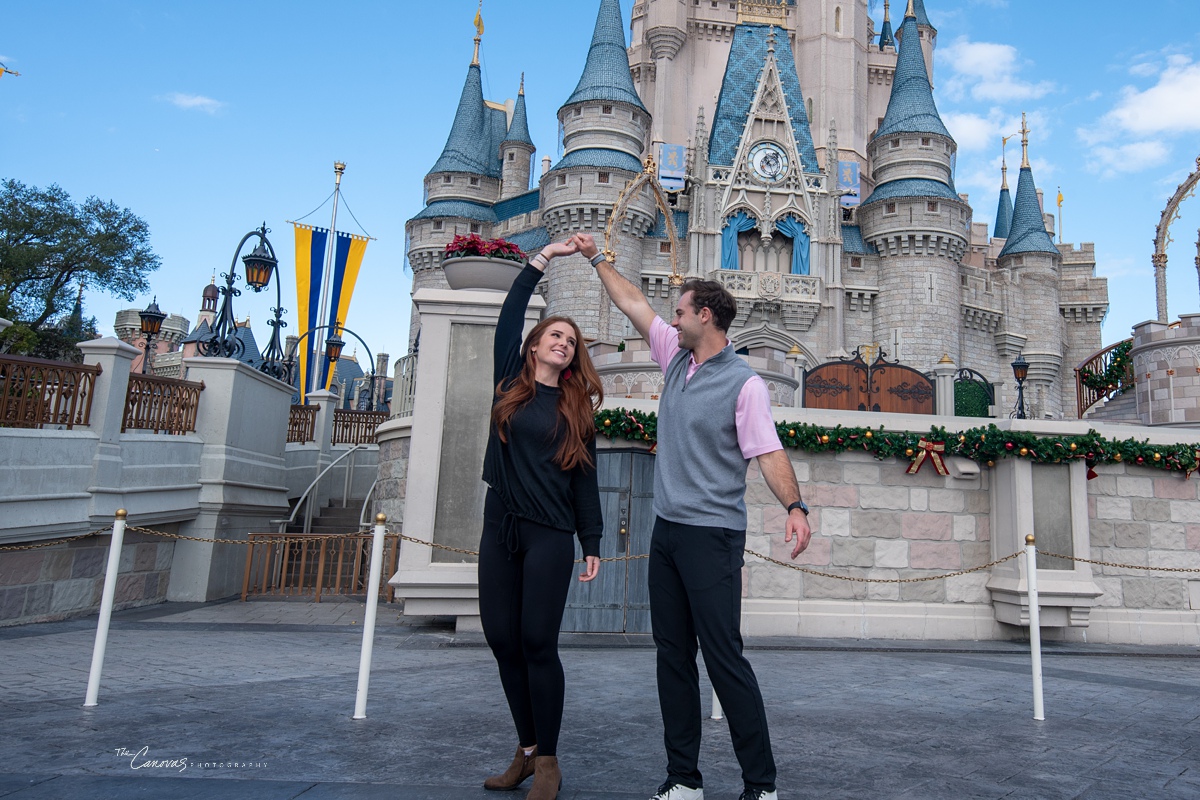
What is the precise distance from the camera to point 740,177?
3378 centimetres

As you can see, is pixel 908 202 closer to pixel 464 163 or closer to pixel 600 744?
pixel 464 163

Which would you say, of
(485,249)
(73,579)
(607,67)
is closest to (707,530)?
(485,249)

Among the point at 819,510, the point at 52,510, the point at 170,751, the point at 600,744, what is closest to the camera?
the point at 170,751

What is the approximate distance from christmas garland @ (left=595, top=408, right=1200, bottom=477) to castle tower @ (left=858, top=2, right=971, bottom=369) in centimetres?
2565

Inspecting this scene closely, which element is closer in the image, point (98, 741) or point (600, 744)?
point (98, 741)

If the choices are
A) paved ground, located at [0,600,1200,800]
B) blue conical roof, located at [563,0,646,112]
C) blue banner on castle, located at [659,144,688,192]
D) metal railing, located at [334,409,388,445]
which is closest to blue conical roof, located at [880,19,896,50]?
blue banner on castle, located at [659,144,688,192]

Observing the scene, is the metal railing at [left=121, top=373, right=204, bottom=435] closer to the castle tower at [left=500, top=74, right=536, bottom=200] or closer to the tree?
the tree

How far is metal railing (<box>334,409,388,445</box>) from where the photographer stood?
16.4 metres

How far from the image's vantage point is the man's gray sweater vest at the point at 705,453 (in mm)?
2674

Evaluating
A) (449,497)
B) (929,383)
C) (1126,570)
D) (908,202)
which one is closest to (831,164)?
(908,202)

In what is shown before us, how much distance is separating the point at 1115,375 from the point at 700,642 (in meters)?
18.4

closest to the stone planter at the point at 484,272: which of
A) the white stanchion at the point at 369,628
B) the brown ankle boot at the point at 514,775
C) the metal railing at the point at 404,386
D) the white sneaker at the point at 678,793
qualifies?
the metal railing at the point at 404,386

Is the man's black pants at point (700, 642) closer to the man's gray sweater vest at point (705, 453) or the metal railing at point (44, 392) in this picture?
the man's gray sweater vest at point (705, 453)

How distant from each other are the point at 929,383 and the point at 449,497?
1024cm
